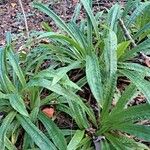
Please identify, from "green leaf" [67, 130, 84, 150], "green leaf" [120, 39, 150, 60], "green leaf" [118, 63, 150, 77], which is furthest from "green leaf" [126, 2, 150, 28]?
"green leaf" [67, 130, 84, 150]

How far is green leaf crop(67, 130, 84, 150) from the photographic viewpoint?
184cm

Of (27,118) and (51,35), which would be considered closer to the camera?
(27,118)

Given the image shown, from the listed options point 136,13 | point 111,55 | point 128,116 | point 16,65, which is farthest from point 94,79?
point 136,13

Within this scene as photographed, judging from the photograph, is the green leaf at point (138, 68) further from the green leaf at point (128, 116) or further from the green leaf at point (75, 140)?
the green leaf at point (75, 140)

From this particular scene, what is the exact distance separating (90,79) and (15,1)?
2.47 metres

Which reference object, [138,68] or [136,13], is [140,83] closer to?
[138,68]

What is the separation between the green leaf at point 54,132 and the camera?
1.90 meters

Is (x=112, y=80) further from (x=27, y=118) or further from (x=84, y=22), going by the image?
(x=84, y=22)

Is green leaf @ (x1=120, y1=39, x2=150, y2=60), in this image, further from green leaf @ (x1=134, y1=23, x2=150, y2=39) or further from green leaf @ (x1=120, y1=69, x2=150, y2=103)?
green leaf @ (x1=120, y1=69, x2=150, y2=103)

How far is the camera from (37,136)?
193cm

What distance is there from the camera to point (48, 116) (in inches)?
83.5

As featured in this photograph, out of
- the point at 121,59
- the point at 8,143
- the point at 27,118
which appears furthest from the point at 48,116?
the point at 121,59

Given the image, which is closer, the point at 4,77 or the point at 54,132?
the point at 54,132

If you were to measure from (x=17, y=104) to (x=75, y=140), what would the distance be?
0.37 m
